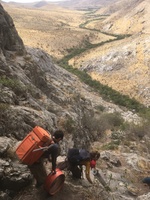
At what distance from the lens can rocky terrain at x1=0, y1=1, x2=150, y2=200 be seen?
7.63 m

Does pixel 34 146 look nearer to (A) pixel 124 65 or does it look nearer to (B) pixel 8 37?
(B) pixel 8 37

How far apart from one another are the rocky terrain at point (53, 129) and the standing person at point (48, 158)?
0.26 meters

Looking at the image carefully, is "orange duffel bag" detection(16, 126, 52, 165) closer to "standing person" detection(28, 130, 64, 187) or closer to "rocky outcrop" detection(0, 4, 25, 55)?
"standing person" detection(28, 130, 64, 187)

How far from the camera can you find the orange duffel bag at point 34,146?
6.89m

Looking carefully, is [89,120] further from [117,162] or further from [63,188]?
[63,188]

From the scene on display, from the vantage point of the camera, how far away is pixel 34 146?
6.89m

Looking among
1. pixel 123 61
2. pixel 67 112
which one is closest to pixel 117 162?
pixel 67 112

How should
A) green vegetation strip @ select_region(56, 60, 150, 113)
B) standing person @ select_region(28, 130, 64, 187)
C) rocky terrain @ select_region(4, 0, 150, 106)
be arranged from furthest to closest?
rocky terrain @ select_region(4, 0, 150, 106) → green vegetation strip @ select_region(56, 60, 150, 113) → standing person @ select_region(28, 130, 64, 187)

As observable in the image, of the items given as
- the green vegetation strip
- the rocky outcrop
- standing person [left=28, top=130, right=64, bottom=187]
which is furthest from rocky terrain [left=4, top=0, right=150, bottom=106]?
standing person [left=28, top=130, right=64, bottom=187]

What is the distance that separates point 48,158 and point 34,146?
0.68 meters

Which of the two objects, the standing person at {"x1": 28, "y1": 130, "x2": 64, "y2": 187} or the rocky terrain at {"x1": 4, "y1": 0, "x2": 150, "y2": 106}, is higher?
the standing person at {"x1": 28, "y1": 130, "x2": 64, "y2": 187}

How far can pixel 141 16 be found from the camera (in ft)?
275

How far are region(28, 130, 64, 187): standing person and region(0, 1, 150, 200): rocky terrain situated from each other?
0.26 meters

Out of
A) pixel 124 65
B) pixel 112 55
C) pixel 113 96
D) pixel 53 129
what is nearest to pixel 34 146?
pixel 53 129
